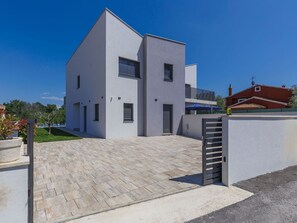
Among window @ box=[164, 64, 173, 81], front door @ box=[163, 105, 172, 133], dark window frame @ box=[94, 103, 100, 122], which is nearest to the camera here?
dark window frame @ box=[94, 103, 100, 122]

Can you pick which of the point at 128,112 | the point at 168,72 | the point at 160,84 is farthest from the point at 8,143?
the point at 168,72

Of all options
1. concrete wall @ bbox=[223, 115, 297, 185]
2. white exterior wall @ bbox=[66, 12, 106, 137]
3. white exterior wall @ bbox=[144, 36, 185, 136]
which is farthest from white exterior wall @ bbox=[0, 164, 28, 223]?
white exterior wall @ bbox=[144, 36, 185, 136]

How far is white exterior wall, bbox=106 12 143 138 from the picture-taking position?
36.8 ft

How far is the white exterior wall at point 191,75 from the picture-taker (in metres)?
19.9

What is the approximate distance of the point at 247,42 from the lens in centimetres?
1265

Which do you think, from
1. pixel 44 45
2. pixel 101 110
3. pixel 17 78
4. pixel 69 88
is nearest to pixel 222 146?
pixel 101 110

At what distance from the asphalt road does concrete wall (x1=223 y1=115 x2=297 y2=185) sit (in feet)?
1.21

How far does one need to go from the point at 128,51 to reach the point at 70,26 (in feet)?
29.7

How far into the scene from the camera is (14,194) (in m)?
2.00

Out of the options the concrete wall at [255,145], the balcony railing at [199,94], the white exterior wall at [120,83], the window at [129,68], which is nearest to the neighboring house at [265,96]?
the balcony railing at [199,94]

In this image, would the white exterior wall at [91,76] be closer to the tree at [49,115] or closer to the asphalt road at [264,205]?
the tree at [49,115]

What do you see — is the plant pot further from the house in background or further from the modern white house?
the house in background

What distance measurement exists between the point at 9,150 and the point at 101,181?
2579mm

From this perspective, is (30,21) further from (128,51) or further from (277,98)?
(277,98)
